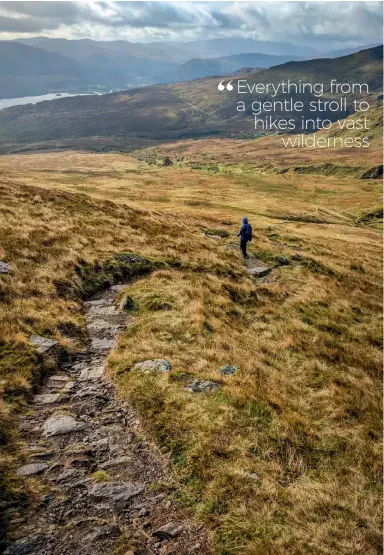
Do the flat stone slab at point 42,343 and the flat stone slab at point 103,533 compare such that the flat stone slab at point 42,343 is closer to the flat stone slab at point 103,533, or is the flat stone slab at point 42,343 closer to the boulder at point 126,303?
the boulder at point 126,303

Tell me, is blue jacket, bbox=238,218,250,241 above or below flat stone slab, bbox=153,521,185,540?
above

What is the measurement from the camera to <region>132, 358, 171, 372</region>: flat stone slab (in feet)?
40.7

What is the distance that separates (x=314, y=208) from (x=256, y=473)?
103835 mm

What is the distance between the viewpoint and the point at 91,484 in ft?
26.8

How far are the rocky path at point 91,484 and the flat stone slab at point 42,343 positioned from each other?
125 centimetres

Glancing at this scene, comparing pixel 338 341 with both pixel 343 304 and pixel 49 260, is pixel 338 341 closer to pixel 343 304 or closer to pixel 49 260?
pixel 343 304

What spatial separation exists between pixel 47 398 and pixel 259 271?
19.6 metres

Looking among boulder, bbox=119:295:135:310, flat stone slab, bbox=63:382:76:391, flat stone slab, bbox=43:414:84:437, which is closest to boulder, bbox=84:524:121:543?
flat stone slab, bbox=43:414:84:437

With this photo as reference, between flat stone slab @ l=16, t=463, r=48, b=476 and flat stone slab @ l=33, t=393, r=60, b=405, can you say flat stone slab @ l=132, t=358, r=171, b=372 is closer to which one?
flat stone slab @ l=33, t=393, r=60, b=405

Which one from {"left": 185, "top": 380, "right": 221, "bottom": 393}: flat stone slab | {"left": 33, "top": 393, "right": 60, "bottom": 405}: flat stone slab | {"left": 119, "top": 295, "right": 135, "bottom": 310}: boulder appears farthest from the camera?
{"left": 119, "top": 295, "right": 135, "bottom": 310}: boulder

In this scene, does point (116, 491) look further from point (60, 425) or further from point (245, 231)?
point (245, 231)

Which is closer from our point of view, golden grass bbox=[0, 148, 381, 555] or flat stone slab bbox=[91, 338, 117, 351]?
golden grass bbox=[0, 148, 381, 555]

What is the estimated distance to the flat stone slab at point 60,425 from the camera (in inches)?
380

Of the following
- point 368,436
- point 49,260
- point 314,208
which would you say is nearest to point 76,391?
point 368,436
